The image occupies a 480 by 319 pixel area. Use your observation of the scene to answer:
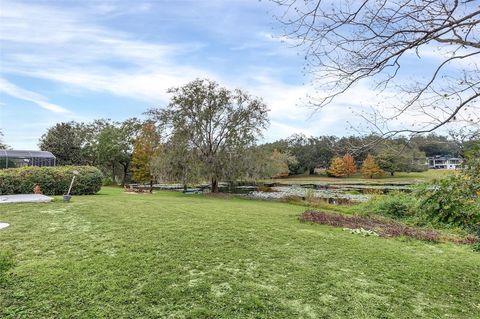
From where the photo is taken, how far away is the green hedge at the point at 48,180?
1288 cm

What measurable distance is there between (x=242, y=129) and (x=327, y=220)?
40.2 feet

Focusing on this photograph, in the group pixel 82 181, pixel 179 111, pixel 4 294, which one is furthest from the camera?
pixel 179 111

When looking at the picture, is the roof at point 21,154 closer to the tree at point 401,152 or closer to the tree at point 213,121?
the tree at point 213,121

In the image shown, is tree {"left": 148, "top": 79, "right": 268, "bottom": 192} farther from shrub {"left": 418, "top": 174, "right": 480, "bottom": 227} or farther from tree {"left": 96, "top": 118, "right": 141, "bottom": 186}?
shrub {"left": 418, "top": 174, "right": 480, "bottom": 227}

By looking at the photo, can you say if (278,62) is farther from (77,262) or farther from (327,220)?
(327,220)

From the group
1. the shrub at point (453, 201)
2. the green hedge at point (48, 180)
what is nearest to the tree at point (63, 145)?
the green hedge at point (48, 180)

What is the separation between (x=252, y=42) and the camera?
5992mm

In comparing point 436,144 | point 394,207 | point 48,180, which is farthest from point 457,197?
point 48,180

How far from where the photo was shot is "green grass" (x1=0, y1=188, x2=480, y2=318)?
3.28 m

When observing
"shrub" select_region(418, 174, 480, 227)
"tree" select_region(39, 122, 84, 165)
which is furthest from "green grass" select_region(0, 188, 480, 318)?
"tree" select_region(39, 122, 84, 165)

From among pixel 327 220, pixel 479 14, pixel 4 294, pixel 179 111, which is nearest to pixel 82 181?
pixel 179 111

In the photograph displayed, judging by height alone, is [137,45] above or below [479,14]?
above

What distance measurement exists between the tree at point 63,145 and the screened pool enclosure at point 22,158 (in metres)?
11.0

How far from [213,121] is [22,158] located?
1104 centimetres
